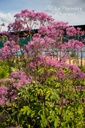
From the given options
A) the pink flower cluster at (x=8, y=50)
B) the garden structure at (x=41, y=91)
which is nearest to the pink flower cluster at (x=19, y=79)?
the garden structure at (x=41, y=91)

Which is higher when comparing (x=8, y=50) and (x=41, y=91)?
(x=8, y=50)

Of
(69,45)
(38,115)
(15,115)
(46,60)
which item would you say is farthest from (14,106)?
(69,45)

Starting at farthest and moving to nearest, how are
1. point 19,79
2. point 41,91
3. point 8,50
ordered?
point 8,50, point 41,91, point 19,79

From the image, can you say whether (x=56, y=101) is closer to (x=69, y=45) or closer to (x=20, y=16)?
(x=69, y=45)

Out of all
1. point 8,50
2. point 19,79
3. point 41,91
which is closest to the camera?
point 19,79

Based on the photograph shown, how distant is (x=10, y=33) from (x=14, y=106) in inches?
68.3

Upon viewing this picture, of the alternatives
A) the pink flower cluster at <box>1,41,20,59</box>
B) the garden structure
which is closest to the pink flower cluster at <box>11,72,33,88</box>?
the garden structure

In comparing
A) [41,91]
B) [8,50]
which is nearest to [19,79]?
[41,91]

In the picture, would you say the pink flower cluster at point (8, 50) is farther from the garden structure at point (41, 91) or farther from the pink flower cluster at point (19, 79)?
the pink flower cluster at point (19, 79)

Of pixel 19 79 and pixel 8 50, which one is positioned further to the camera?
pixel 8 50

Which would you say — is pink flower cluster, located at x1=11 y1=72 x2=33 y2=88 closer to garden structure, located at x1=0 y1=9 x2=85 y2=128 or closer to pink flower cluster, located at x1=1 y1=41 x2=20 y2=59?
garden structure, located at x1=0 y1=9 x2=85 y2=128

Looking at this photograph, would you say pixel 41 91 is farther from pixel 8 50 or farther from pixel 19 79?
pixel 8 50

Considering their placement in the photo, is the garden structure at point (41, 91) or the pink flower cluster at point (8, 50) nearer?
the garden structure at point (41, 91)

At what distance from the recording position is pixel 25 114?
454cm
